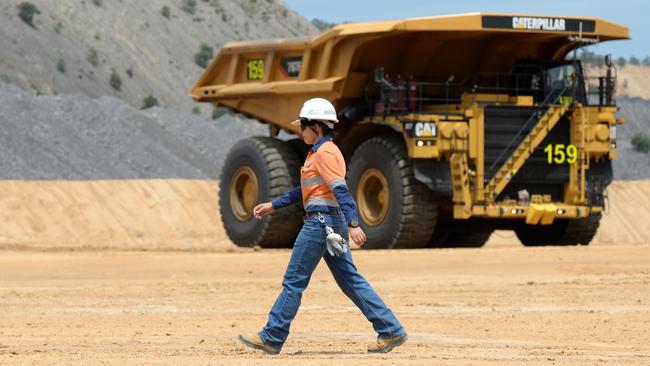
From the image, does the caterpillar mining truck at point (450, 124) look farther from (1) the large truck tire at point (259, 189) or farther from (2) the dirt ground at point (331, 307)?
(2) the dirt ground at point (331, 307)

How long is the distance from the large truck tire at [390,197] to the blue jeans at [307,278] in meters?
11.0

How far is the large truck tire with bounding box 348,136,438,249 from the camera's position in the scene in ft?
68.7

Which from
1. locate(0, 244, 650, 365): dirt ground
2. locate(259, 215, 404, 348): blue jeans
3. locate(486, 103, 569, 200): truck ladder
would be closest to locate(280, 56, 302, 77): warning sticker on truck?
locate(0, 244, 650, 365): dirt ground

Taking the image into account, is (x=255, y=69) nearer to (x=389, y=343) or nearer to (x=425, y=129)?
(x=425, y=129)

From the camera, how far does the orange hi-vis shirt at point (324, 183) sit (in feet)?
31.3

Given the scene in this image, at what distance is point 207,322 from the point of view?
1265cm

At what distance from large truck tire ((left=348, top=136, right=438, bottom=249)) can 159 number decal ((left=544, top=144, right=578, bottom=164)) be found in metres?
1.85

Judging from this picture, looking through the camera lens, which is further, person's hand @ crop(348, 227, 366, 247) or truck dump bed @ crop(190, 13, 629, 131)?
truck dump bed @ crop(190, 13, 629, 131)

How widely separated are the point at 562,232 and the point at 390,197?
345 cm

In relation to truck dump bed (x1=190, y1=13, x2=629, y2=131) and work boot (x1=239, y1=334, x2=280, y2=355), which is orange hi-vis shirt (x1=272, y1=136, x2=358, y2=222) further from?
truck dump bed (x1=190, y1=13, x2=629, y2=131)

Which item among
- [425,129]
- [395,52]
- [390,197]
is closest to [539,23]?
[395,52]

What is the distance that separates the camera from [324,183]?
32.3ft

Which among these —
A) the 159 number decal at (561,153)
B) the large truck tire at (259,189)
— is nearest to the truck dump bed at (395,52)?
the large truck tire at (259,189)

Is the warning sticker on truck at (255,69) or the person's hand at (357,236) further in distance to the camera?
the warning sticker on truck at (255,69)
